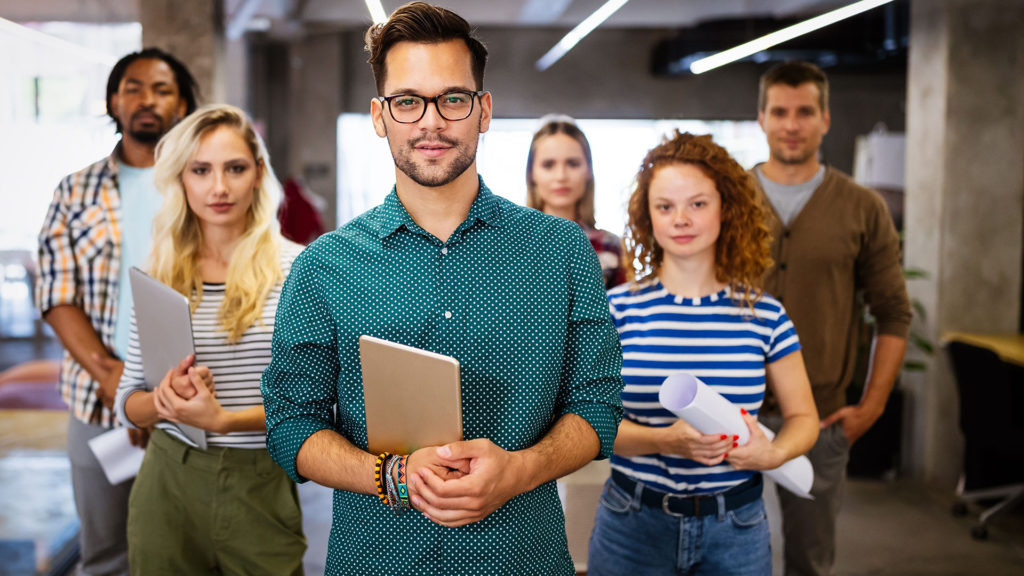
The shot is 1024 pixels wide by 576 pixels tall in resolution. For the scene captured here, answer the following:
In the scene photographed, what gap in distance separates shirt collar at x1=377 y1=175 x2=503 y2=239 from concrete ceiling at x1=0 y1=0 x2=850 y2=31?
6.74 m

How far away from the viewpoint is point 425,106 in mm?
1373

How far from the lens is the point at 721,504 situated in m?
1.79

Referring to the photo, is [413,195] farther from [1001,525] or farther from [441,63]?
[1001,525]

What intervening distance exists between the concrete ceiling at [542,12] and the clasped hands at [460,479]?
712cm

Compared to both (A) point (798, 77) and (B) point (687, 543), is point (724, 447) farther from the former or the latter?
(A) point (798, 77)

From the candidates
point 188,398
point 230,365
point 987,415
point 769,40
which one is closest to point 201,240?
point 230,365

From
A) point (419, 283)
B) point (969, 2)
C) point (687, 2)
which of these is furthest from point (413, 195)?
point (687, 2)

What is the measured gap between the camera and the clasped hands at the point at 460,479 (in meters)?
1.22

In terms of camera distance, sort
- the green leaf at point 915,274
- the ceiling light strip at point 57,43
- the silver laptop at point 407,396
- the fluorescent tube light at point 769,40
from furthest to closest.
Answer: the fluorescent tube light at point 769,40 → the green leaf at point 915,274 → the ceiling light strip at point 57,43 → the silver laptop at point 407,396

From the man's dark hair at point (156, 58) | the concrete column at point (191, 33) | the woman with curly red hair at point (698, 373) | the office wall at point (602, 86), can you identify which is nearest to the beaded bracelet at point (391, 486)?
the woman with curly red hair at point (698, 373)

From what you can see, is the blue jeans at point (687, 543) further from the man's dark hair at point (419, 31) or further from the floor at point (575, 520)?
the man's dark hair at point (419, 31)

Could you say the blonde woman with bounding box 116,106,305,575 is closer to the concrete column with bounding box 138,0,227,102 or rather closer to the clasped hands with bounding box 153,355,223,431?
the clasped hands with bounding box 153,355,223,431

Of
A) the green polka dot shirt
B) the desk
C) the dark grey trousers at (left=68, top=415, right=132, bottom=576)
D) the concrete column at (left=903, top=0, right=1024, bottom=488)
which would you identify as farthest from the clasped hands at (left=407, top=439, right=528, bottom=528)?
the concrete column at (left=903, top=0, right=1024, bottom=488)

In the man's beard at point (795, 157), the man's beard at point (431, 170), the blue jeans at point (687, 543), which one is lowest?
the blue jeans at point (687, 543)
